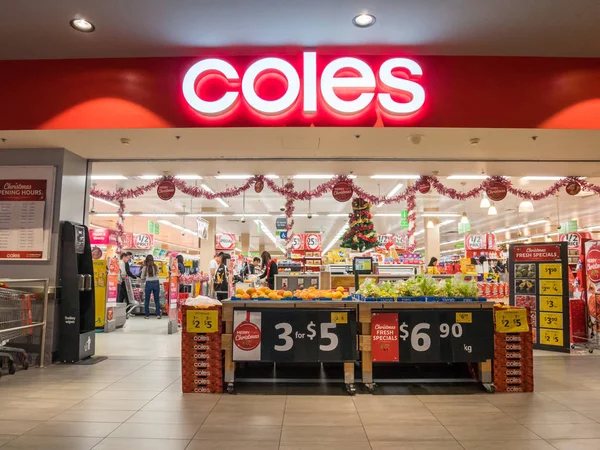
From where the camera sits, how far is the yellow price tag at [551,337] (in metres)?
7.37

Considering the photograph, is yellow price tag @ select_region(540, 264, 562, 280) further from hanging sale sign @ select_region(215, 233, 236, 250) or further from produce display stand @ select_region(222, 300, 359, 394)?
hanging sale sign @ select_region(215, 233, 236, 250)

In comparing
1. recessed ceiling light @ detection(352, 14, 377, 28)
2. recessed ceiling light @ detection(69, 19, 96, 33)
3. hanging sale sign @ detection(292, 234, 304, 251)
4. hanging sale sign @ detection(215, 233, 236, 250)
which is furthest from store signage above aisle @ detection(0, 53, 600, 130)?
hanging sale sign @ detection(215, 233, 236, 250)

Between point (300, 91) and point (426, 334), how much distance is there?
3278 mm

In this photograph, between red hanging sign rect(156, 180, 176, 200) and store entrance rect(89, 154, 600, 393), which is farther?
red hanging sign rect(156, 180, 176, 200)

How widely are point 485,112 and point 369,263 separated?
4.17 metres

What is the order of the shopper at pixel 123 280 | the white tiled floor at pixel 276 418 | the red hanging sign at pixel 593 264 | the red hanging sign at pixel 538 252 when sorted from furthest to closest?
the shopper at pixel 123 280 → the red hanging sign at pixel 593 264 → the red hanging sign at pixel 538 252 → the white tiled floor at pixel 276 418

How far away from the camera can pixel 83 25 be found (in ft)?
15.8

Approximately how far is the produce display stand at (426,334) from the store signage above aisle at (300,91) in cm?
227

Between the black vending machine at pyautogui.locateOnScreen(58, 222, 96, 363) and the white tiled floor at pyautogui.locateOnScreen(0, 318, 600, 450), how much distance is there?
31.5 inches

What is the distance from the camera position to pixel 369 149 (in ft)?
21.7

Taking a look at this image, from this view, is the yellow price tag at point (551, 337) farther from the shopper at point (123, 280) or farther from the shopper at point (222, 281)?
the shopper at point (123, 280)

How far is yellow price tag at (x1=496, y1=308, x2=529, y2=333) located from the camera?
4879 mm

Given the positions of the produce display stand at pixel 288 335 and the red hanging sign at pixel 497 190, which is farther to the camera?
the red hanging sign at pixel 497 190

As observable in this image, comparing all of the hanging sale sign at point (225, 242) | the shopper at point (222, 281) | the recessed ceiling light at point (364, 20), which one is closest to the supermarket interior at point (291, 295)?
the recessed ceiling light at point (364, 20)
